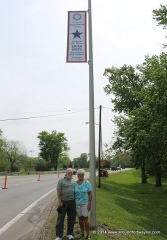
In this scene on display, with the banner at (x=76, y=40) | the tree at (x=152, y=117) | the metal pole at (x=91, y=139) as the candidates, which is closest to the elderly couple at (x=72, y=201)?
the metal pole at (x=91, y=139)

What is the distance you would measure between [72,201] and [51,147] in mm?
103887

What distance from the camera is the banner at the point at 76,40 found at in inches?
332

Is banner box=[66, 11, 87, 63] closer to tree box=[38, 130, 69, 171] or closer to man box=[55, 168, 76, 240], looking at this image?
man box=[55, 168, 76, 240]

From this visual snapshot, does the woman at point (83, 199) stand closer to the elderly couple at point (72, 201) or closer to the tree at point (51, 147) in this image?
the elderly couple at point (72, 201)

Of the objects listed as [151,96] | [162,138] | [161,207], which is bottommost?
[161,207]

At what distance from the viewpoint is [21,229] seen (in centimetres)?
862

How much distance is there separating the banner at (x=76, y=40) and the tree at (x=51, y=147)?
335ft

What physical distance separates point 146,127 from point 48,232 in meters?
16.6

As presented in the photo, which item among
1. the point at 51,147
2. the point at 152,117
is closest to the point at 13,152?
the point at 51,147

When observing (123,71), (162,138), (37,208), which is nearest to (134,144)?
(162,138)

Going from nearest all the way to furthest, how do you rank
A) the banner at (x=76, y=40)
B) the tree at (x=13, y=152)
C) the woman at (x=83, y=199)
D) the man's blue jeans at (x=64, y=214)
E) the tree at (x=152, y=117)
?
the man's blue jeans at (x=64, y=214) → the woman at (x=83, y=199) → the banner at (x=76, y=40) → the tree at (x=152, y=117) → the tree at (x=13, y=152)

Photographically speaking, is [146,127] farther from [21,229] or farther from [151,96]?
[21,229]

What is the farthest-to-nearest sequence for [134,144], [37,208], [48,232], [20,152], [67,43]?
[20,152] → [134,144] → [37,208] → [67,43] → [48,232]

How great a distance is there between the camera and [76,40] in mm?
8531
